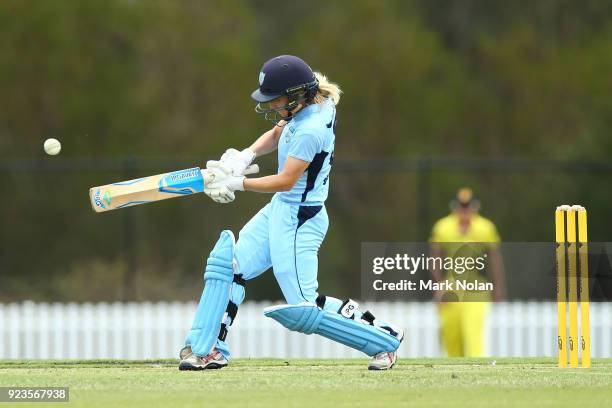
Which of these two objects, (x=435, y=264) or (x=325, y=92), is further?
(x=435, y=264)

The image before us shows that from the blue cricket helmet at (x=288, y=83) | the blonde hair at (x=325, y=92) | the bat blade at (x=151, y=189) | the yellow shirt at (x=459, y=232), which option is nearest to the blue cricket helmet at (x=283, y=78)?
the blue cricket helmet at (x=288, y=83)

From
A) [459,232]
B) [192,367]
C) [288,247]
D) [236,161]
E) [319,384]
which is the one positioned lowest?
[319,384]

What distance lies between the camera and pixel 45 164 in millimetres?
15883

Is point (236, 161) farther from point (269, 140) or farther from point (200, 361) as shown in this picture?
point (200, 361)

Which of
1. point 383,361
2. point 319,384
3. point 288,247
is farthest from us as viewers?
point 383,361

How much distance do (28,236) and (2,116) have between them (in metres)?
3.80

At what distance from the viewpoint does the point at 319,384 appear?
6.59m

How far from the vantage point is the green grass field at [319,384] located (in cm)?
601

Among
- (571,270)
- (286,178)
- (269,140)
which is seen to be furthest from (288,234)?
(571,270)

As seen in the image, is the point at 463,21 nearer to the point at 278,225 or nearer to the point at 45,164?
the point at 45,164

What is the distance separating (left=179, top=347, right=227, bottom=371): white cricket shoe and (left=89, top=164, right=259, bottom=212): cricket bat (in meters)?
0.82

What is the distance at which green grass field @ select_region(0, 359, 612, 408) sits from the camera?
237 inches

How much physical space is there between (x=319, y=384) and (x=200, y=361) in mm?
866

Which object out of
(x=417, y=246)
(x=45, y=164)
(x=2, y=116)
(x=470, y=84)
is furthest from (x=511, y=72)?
(x=417, y=246)
